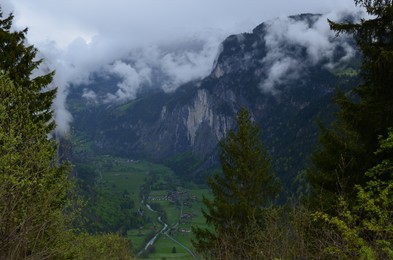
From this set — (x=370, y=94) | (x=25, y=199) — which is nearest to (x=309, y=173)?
(x=370, y=94)

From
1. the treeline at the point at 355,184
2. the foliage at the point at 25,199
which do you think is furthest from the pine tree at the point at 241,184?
the foliage at the point at 25,199

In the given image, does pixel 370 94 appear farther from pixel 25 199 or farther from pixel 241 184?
pixel 25 199

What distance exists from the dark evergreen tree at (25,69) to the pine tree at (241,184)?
14440 mm

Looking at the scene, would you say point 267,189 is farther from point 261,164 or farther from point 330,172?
point 330,172

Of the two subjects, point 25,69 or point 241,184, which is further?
point 241,184

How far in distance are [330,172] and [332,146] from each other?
1.58 metres

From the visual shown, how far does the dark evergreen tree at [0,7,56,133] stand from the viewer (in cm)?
2022

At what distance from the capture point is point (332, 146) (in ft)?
67.4

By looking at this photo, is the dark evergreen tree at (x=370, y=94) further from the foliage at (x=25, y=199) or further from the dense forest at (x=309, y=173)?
the foliage at (x=25, y=199)

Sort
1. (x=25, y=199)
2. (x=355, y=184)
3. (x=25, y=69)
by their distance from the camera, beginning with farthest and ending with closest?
(x=25, y=69), (x=355, y=184), (x=25, y=199)

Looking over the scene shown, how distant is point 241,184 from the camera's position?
97.0 feet

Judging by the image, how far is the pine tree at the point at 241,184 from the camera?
2867cm

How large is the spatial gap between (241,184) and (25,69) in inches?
694

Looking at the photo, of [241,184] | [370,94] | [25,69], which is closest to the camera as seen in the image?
[370,94]
